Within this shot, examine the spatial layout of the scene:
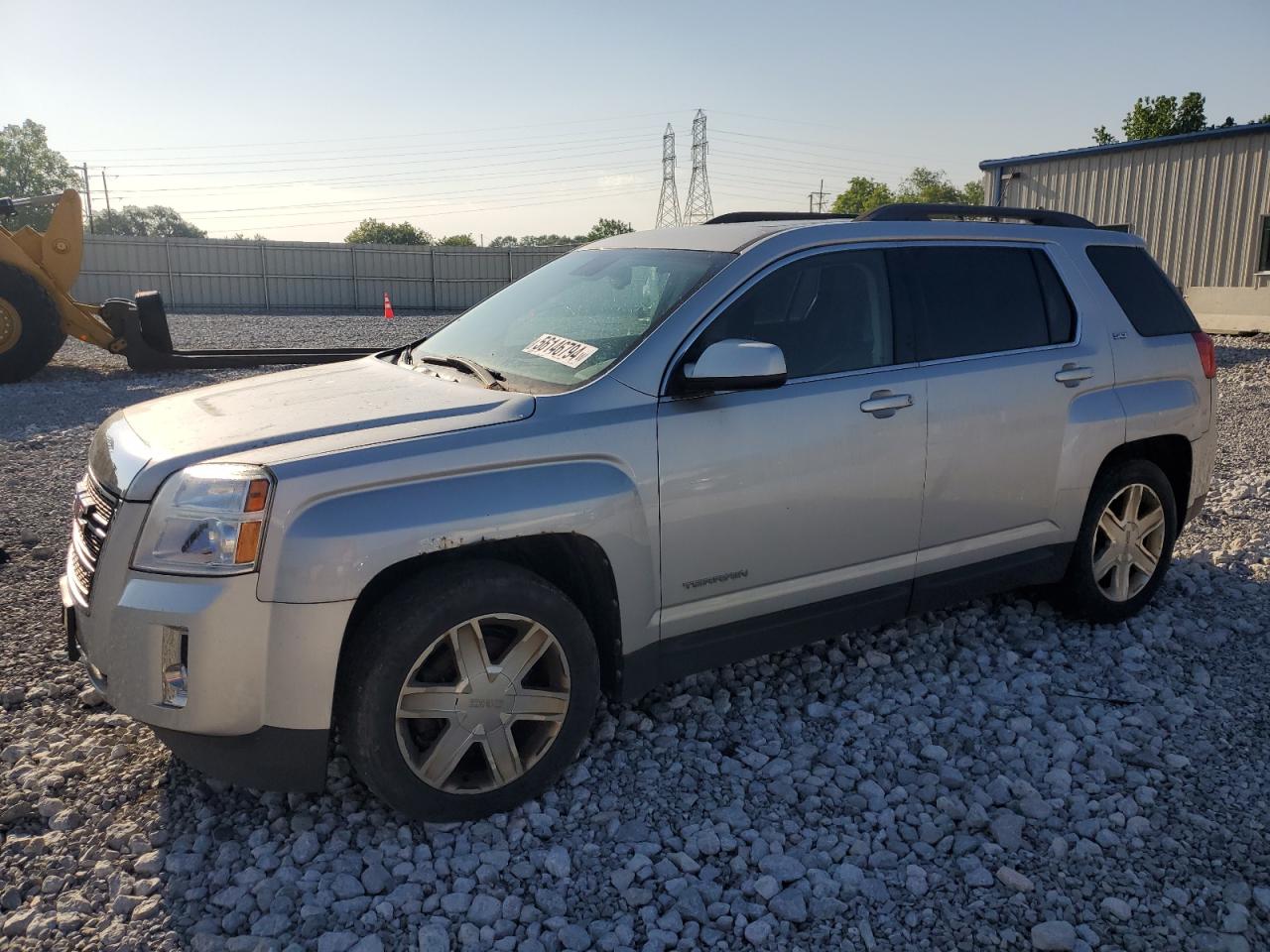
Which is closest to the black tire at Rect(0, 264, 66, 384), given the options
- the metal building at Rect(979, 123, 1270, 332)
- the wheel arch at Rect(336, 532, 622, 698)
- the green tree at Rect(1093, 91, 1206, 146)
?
the wheel arch at Rect(336, 532, 622, 698)

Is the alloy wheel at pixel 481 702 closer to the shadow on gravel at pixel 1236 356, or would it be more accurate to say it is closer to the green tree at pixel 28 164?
the shadow on gravel at pixel 1236 356

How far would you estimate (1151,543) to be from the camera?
488 centimetres

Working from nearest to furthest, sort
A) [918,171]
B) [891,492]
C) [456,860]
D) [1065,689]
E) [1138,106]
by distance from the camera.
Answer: [456,860]
[891,492]
[1065,689]
[1138,106]
[918,171]

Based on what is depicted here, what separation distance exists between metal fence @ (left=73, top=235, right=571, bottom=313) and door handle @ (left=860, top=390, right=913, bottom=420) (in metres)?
31.7

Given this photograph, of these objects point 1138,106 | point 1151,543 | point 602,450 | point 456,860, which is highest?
point 1138,106

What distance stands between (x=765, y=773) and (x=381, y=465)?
5.67ft

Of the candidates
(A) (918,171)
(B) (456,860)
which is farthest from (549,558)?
(A) (918,171)

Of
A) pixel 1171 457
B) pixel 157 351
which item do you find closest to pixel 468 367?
pixel 1171 457

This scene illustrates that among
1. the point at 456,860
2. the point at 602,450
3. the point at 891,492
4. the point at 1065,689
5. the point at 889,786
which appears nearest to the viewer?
the point at 456,860

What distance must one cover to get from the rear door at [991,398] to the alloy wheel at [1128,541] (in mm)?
292

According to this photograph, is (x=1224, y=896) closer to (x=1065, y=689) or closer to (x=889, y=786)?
(x=889, y=786)

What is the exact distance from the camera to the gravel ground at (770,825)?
2.78 m

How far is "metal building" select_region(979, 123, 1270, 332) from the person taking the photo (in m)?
19.8

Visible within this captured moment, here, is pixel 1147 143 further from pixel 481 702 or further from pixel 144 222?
pixel 144 222
